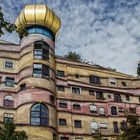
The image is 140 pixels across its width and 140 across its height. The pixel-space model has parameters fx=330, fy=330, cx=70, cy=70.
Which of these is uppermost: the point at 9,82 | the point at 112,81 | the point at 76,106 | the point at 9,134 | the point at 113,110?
the point at 112,81

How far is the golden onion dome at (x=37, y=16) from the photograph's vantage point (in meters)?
35.5

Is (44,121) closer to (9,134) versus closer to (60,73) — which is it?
(9,134)

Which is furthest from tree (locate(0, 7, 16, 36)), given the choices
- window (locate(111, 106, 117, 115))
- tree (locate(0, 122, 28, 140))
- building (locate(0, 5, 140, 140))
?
window (locate(111, 106, 117, 115))

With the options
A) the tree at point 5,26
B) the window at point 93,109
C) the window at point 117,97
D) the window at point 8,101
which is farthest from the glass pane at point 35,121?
the tree at point 5,26

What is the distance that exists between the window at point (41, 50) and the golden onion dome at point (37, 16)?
2258mm

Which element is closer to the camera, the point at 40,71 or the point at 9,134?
the point at 9,134

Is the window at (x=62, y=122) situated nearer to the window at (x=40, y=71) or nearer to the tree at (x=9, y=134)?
the window at (x=40, y=71)

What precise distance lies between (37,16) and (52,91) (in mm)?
8451

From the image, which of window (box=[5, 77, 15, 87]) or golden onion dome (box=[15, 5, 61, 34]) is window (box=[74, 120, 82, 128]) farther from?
golden onion dome (box=[15, 5, 61, 34])

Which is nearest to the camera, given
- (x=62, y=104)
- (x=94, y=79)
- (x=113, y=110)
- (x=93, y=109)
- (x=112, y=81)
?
(x=62, y=104)

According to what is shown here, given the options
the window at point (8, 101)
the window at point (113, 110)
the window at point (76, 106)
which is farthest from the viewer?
the window at point (113, 110)

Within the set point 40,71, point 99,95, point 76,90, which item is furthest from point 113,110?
point 40,71

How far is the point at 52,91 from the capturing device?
33.2 metres

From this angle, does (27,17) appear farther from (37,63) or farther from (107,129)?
(107,129)
